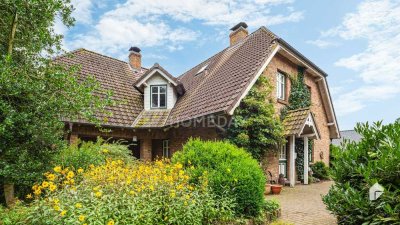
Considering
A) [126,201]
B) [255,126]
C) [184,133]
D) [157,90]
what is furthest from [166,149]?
[126,201]

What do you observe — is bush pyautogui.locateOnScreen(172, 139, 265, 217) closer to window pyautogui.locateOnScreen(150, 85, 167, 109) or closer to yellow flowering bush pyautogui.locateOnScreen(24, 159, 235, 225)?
yellow flowering bush pyautogui.locateOnScreen(24, 159, 235, 225)

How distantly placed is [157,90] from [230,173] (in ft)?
32.5

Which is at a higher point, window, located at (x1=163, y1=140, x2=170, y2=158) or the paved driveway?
window, located at (x1=163, y1=140, x2=170, y2=158)

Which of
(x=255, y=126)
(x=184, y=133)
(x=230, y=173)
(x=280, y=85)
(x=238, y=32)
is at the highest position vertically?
(x=238, y=32)

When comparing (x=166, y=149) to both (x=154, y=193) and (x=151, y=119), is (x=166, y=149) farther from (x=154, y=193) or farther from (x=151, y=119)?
(x=154, y=193)

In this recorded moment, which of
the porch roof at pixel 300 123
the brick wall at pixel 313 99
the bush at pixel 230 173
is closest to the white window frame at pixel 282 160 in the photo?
the porch roof at pixel 300 123

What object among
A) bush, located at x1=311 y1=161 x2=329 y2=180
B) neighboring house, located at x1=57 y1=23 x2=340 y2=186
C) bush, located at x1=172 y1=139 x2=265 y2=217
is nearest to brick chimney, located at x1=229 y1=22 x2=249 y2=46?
neighboring house, located at x1=57 y1=23 x2=340 y2=186

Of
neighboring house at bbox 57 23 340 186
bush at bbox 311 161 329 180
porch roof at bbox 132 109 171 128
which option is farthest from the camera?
bush at bbox 311 161 329 180

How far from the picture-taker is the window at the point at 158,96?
16.2m

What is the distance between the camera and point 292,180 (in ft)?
47.4

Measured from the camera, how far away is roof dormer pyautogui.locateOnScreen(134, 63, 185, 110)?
1608cm

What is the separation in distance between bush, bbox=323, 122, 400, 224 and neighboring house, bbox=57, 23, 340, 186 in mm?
5535

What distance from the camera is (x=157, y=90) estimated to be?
1631 cm

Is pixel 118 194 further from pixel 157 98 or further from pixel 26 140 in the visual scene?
pixel 157 98
